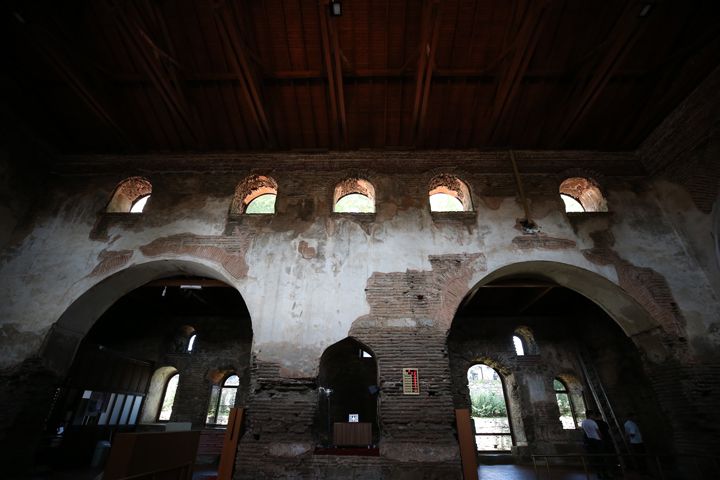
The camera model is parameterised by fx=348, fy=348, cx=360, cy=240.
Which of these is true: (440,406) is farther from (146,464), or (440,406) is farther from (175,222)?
(175,222)

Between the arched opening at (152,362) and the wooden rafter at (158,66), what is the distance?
11.8 feet

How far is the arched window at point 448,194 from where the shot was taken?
825 cm

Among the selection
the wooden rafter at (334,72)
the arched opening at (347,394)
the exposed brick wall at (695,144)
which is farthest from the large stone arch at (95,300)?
the exposed brick wall at (695,144)

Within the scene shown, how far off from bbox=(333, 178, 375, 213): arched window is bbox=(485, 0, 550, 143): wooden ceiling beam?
3.07m

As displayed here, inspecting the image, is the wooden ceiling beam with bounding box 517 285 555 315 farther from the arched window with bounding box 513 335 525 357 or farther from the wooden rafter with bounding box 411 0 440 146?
the wooden rafter with bounding box 411 0 440 146

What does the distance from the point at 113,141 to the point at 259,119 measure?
12.5ft

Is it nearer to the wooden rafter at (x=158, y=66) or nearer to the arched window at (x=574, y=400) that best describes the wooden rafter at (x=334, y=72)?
the wooden rafter at (x=158, y=66)

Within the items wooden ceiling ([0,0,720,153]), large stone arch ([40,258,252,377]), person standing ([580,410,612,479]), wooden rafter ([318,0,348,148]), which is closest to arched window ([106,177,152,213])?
wooden ceiling ([0,0,720,153])

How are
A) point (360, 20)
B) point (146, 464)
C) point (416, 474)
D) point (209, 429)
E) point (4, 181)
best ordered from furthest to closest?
1. point (209, 429)
2. point (4, 181)
3. point (360, 20)
4. point (416, 474)
5. point (146, 464)

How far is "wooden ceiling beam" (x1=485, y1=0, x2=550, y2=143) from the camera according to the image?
591cm

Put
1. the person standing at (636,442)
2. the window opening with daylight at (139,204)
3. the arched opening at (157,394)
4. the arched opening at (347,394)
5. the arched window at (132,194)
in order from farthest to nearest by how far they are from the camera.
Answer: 1. the arched opening at (157,394)
2. the arched opening at (347,394)
3. the window opening with daylight at (139,204)
4. the arched window at (132,194)
5. the person standing at (636,442)

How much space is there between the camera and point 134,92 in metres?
7.60

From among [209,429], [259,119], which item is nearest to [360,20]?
[259,119]

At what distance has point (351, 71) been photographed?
7.18 meters
